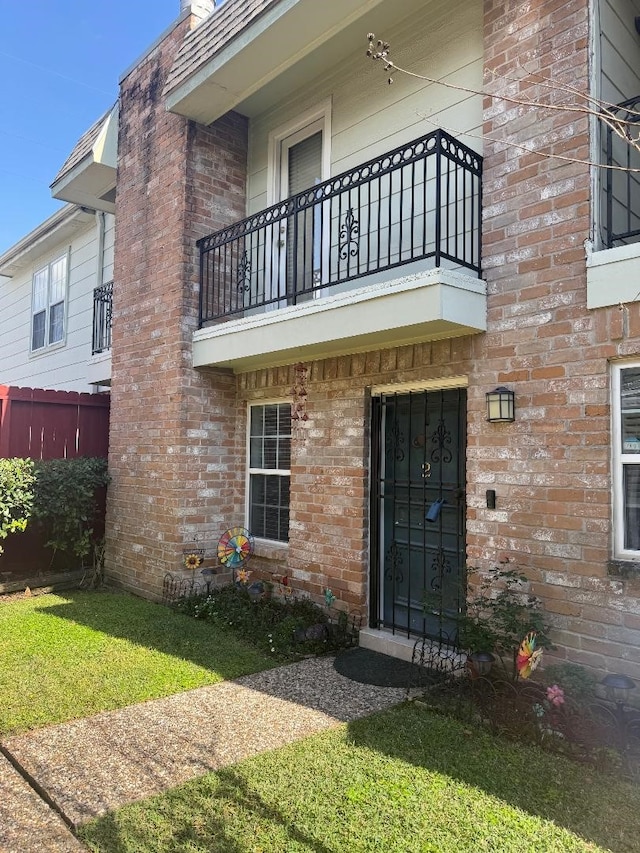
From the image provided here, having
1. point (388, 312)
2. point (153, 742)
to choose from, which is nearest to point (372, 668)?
point (153, 742)

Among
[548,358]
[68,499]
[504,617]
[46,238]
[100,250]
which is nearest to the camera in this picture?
[504,617]

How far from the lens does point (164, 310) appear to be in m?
7.02

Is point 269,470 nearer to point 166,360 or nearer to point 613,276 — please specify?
point 166,360

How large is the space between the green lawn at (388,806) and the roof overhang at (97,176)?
313 inches

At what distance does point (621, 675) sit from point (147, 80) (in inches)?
321

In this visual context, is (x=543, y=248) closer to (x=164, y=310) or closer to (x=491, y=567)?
(x=491, y=567)

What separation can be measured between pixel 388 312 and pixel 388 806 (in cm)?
318

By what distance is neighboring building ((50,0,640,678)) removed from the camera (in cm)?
395

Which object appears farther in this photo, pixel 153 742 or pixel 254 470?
pixel 254 470

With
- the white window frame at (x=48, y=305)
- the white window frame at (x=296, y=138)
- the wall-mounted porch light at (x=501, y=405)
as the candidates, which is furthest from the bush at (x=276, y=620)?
the white window frame at (x=48, y=305)

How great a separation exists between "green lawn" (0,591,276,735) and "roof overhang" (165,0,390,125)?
549 centimetres

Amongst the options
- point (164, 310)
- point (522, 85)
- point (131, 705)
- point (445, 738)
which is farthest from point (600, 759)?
point (164, 310)

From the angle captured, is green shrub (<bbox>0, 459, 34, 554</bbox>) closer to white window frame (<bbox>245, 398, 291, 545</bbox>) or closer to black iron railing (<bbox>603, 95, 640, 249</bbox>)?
white window frame (<bbox>245, 398, 291, 545</bbox>)

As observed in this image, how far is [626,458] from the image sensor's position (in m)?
3.77
